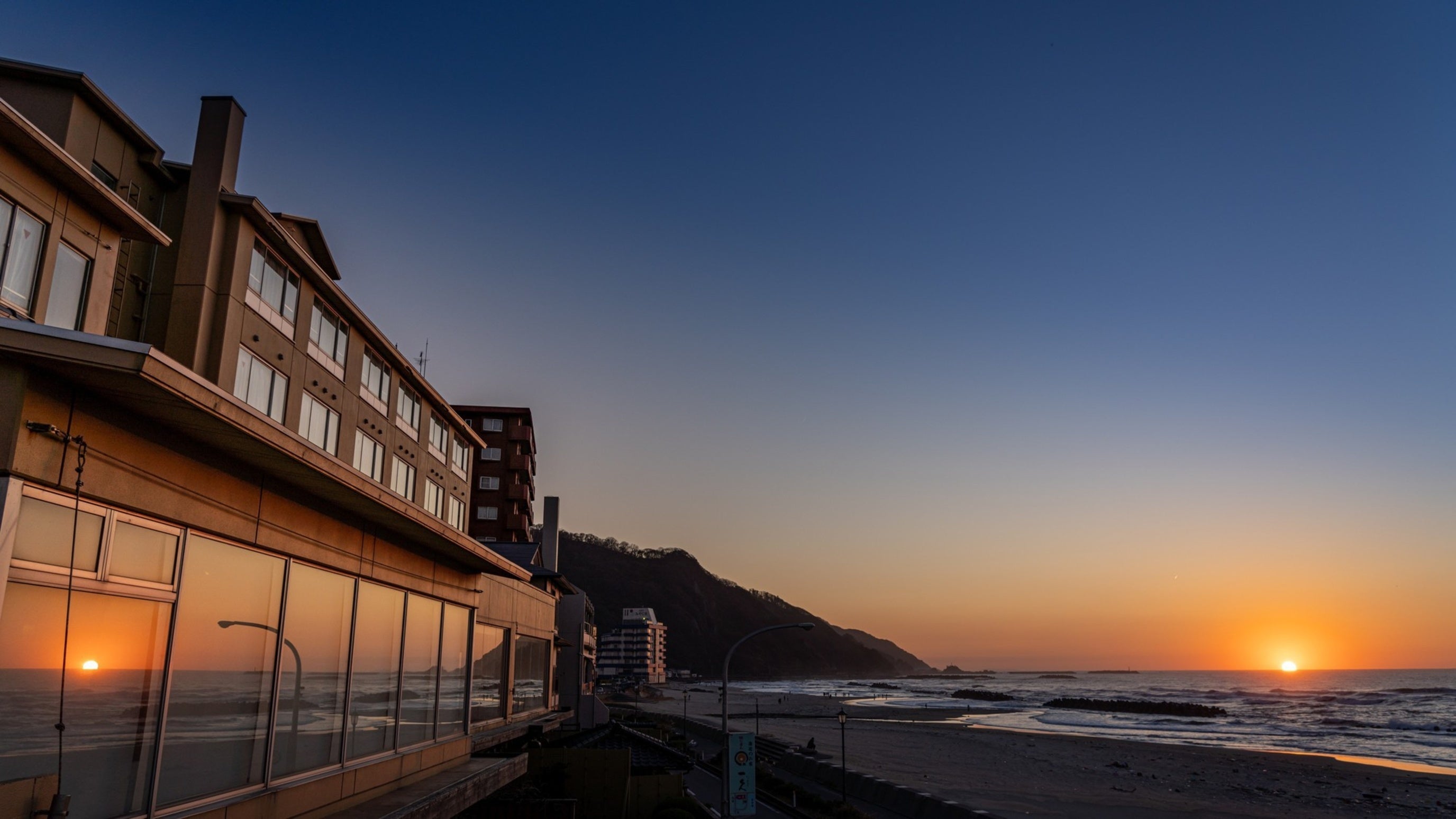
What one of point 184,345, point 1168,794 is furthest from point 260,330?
point 1168,794

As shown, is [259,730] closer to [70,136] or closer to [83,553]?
[83,553]

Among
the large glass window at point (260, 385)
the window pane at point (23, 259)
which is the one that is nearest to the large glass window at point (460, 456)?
the large glass window at point (260, 385)

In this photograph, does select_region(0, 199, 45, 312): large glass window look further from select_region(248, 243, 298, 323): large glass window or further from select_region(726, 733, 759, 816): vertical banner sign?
select_region(726, 733, 759, 816): vertical banner sign

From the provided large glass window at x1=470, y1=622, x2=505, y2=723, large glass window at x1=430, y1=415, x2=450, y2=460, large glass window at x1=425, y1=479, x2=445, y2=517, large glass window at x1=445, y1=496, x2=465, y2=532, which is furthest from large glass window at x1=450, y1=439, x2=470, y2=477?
large glass window at x1=470, y1=622, x2=505, y2=723

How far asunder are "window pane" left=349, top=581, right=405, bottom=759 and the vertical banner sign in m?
14.2

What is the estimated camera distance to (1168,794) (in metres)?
51.0

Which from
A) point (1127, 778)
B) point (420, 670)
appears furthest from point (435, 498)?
point (1127, 778)

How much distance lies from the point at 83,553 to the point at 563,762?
21.6m

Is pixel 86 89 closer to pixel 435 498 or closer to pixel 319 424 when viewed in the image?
pixel 319 424

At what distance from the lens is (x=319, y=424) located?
3238 cm

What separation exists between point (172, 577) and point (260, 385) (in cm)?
2365

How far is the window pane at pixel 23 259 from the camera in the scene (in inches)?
624

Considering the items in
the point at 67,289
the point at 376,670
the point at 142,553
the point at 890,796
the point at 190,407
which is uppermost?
the point at 67,289

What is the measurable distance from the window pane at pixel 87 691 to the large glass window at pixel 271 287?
23721 mm
